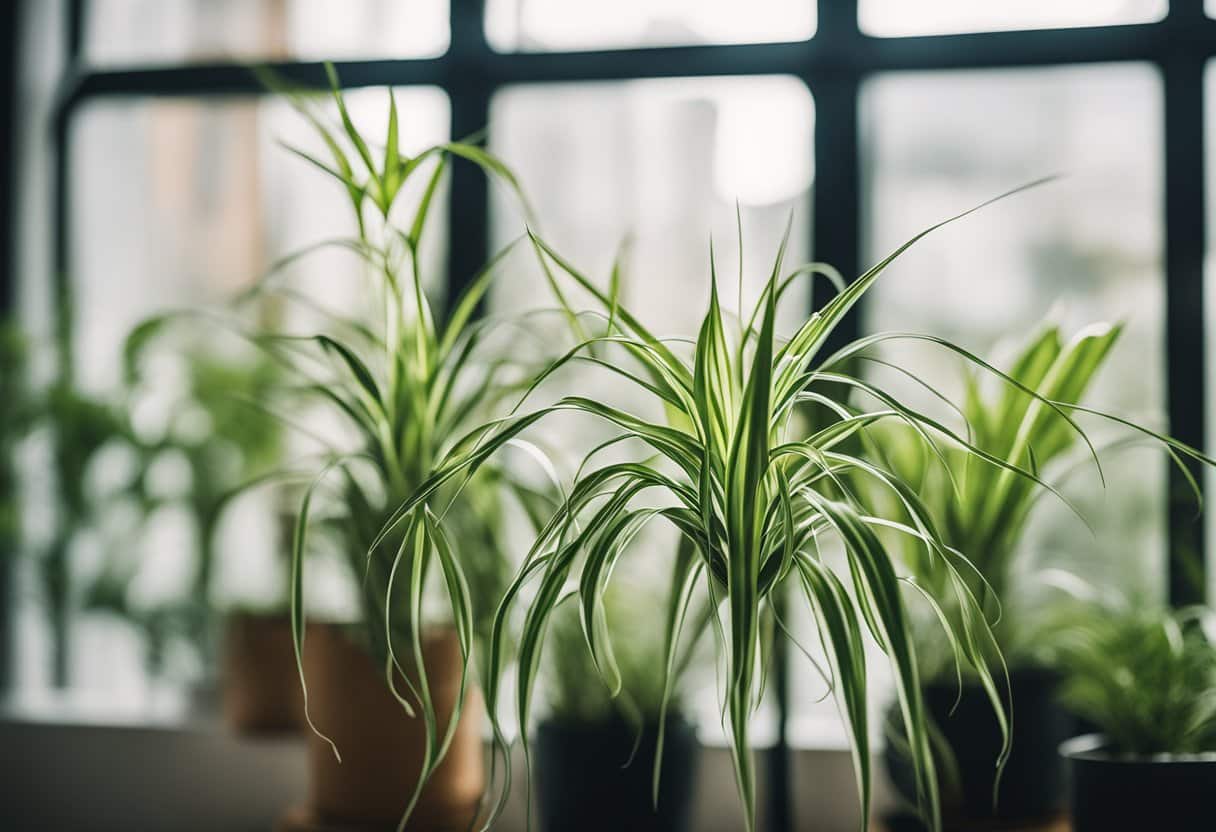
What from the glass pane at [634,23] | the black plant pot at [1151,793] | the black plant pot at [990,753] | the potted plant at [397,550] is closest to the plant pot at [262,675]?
the potted plant at [397,550]

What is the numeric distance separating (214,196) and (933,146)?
132 cm

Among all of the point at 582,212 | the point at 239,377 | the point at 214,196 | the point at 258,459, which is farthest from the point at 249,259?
the point at 582,212

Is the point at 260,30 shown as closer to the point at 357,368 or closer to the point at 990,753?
the point at 357,368

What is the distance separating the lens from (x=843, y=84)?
1.47m

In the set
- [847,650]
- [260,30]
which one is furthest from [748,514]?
[260,30]

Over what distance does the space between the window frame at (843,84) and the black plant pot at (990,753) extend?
0.96 ft

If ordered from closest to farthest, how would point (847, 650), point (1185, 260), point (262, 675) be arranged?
point (847, 650), point (1185, 260), point (262, 675)

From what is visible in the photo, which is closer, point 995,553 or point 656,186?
point 995,553

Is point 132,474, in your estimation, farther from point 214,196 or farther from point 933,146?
point 933,146

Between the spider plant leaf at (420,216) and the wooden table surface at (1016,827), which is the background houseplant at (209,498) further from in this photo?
the wooden table surface at (1016,827)

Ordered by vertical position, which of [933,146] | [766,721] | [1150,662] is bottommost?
[766,721]

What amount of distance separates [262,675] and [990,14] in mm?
1610

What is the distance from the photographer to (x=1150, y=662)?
107cm

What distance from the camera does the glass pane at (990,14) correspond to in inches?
55.9
